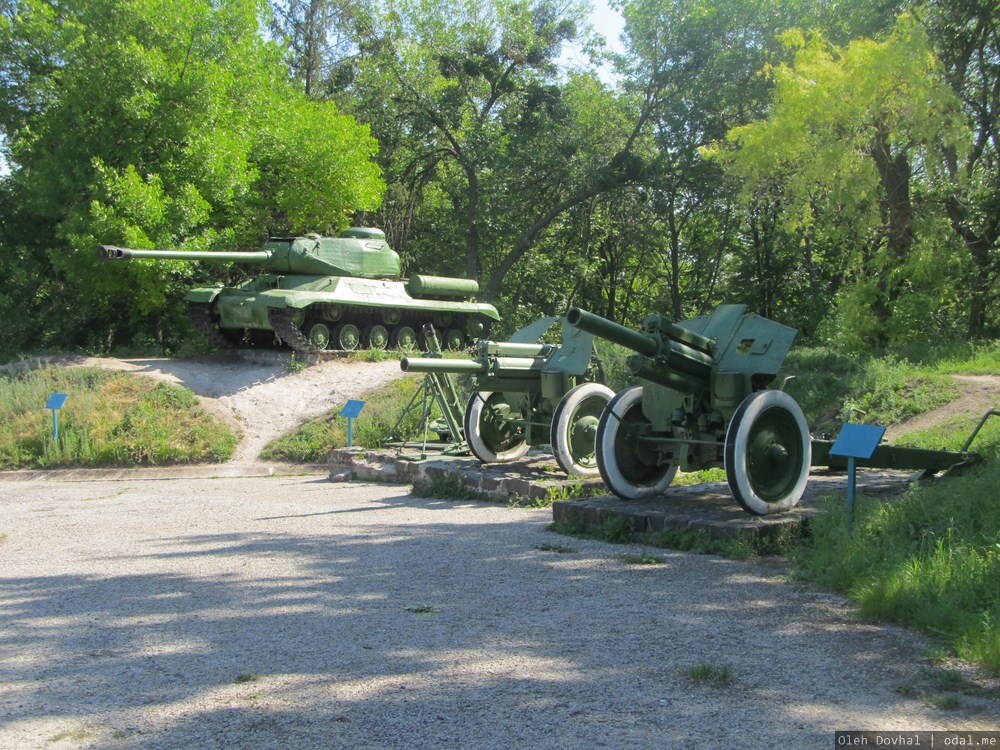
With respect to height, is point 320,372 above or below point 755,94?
below

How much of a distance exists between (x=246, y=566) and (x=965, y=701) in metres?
4.63

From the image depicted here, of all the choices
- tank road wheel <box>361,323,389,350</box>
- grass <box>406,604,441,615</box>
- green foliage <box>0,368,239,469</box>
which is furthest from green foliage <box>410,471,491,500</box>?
tank road wheel <box>361,323,389,350</box>

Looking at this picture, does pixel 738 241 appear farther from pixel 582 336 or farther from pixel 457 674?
pixel 457 674

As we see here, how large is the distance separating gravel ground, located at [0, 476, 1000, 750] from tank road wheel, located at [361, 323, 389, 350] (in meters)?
13.6

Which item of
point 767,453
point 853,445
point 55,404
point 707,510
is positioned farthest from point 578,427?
point 55,404

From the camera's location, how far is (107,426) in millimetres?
15461

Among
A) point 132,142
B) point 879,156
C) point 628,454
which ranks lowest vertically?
point 628,454

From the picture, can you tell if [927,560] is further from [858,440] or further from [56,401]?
[56,401]

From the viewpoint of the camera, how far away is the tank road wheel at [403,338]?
21828 mm

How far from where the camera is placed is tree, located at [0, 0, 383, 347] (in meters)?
20.2

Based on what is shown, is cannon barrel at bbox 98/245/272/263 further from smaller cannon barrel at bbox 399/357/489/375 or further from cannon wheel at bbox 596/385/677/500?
cannon wheel at bbox 596/385/677/500

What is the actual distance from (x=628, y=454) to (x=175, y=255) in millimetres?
12117

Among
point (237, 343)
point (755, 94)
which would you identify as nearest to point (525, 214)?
point (755, 94)

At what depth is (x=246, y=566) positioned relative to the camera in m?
6.82
